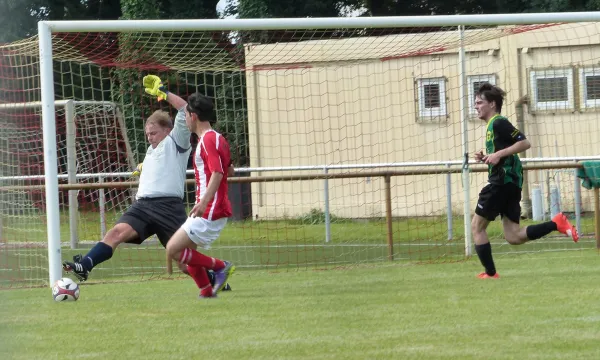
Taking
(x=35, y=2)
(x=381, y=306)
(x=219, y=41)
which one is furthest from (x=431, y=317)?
(x=35, y=2)

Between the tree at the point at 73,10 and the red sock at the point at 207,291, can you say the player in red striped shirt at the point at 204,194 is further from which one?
the tree at the point at 73,10

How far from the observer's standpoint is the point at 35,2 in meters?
34.3

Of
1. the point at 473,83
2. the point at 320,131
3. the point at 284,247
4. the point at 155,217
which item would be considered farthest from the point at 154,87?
the point at 320,131

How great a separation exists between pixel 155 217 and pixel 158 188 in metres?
0.26

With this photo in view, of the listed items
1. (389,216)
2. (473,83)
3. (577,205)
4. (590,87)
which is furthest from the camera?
(590,87)

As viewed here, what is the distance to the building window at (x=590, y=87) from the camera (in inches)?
652

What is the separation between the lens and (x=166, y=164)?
1010 cm

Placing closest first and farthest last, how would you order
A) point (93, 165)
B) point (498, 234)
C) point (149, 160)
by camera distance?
point (149, 160) → point (498, 234) → point (93, 165)

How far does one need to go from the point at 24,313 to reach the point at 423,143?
37.7ft

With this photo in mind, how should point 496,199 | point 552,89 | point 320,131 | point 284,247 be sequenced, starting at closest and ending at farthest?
1. point 496,199
2. point 284,247
3. point 552,89
4. point 320,131

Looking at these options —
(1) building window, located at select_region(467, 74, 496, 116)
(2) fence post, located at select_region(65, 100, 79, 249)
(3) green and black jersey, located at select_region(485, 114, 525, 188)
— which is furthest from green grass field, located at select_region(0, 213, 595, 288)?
(3) green and black jersey, located at select_region(485, 114, 525, 188)

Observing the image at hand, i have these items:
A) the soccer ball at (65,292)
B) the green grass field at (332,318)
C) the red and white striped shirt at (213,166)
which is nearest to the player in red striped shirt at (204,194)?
the red and white striped shirt at (213,166)

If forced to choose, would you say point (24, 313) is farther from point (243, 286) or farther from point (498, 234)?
point (498, 234)

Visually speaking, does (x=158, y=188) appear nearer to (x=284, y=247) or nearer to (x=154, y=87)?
(x=154, y=87)
